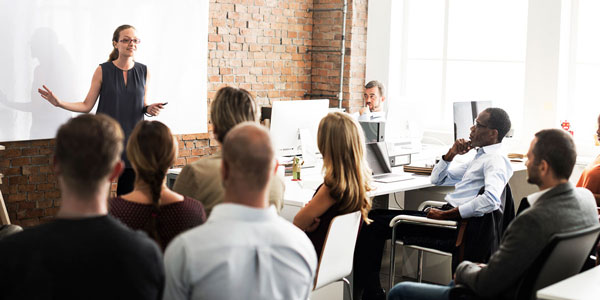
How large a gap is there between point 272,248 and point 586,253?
1454 millimetres

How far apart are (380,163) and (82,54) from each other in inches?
101

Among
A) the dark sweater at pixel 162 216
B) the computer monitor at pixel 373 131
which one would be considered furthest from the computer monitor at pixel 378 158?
the dark sweater at pixel 162 216

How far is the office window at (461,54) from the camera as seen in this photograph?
7406 mm

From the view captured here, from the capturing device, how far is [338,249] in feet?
11.0

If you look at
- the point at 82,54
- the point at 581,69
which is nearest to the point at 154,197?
the point at 82,54

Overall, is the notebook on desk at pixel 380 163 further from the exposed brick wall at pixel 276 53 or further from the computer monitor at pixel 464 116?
the exposed brick wall at pixel 276 53

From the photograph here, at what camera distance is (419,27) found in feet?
26.8

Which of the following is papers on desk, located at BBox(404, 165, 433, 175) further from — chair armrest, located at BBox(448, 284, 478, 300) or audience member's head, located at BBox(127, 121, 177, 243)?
audience member's head, located at BBox(127, 121, 177, 243)

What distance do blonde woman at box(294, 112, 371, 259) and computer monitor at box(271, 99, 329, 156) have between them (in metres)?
1.50

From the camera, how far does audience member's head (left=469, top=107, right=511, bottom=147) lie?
4086 mm

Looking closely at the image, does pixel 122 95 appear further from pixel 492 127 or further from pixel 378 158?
pixel 492 127

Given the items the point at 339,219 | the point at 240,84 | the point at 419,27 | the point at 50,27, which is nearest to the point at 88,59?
the point at 50,27

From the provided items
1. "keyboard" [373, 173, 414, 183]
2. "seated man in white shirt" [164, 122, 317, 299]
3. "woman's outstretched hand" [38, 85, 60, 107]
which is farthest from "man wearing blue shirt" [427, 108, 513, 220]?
"woman's outstretched hand" [38, 85, 60, 107]

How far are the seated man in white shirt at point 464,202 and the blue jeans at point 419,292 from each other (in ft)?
3.02
